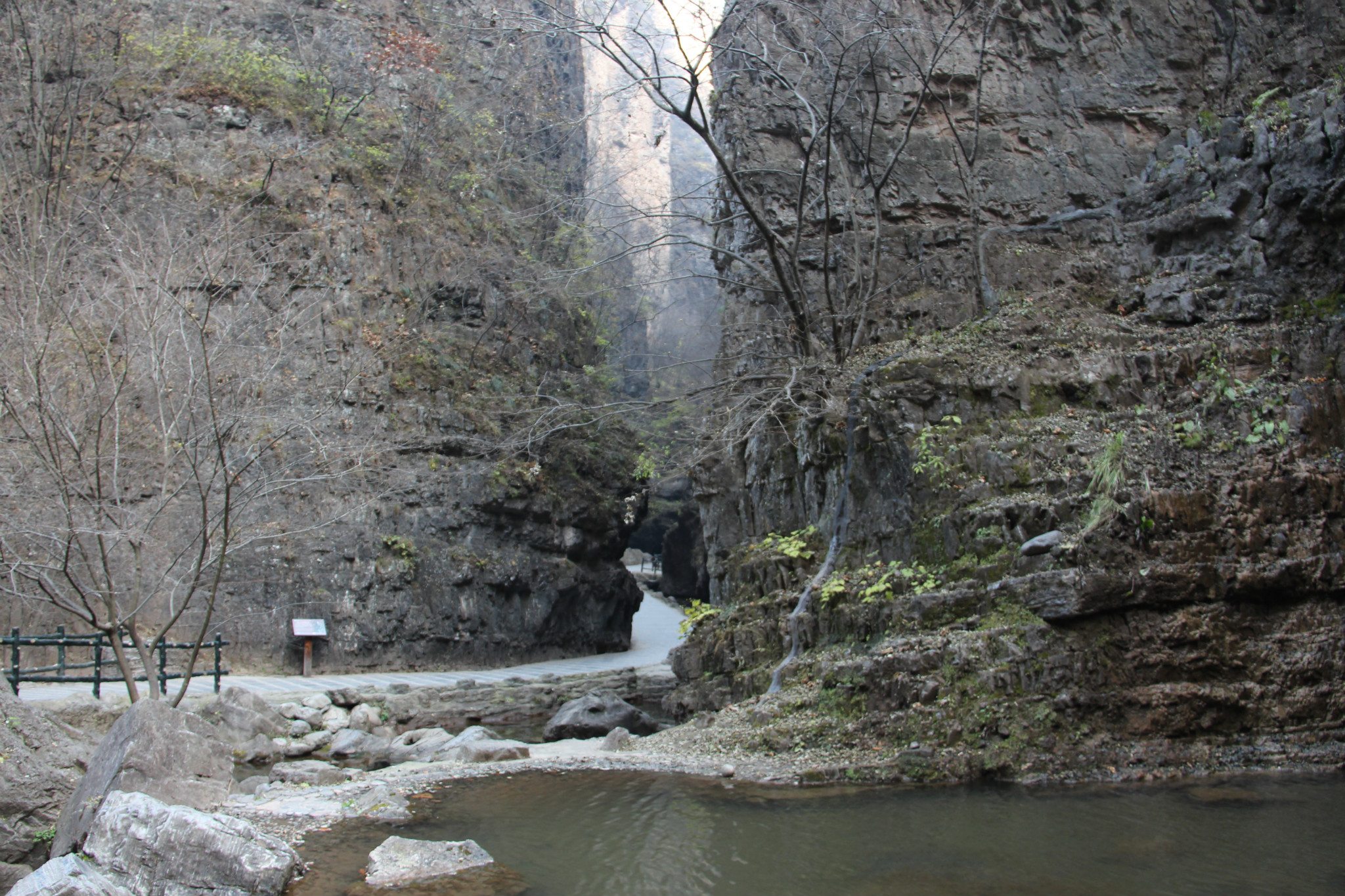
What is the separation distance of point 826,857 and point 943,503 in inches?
203

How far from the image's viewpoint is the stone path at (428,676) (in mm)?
12094

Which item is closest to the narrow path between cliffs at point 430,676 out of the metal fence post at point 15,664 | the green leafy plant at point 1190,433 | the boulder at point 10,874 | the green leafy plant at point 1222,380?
the metal fence post at point 15,664

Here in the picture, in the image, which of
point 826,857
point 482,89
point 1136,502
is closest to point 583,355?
point 482,89

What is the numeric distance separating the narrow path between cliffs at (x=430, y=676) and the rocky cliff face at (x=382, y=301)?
601mm

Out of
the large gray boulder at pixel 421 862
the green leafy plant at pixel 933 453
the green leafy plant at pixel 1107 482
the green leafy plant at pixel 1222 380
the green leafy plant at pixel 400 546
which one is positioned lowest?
the large gray boulder at pixel 421 862

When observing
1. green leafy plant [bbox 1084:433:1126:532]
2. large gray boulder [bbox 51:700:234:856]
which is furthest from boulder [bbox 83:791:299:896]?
green leafy plant [bbox 1084:433:1126:532]

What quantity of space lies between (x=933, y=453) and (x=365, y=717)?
30.8 feet

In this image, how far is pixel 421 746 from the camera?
35.0 feet

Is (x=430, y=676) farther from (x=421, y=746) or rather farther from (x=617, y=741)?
(x=617, y=741)

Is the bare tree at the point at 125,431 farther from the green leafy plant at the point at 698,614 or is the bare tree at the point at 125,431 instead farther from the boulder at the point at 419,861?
the green leafy plant at the point at 698,614

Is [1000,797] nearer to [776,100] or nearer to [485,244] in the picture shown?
[776,100]

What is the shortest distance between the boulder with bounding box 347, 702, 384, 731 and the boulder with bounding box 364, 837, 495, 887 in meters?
7.88

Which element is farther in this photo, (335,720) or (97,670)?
→ (335,720)

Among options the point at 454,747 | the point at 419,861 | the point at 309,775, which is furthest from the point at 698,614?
the point at 419,861
